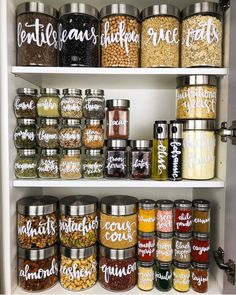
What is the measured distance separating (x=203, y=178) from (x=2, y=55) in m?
0.72

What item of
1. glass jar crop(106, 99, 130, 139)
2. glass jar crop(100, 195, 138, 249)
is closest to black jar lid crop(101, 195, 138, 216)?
glass jar crop(100, 195, 138, 249)

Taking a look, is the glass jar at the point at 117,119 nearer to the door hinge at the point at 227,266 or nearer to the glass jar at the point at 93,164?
the glass jar at the point at 93,164

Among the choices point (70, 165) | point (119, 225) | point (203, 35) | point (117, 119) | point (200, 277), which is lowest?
point (200, 277)

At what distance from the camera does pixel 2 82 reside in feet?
2.44

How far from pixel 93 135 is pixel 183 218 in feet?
1.31

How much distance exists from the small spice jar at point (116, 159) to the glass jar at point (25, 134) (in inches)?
9.9

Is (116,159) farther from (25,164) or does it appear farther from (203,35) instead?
(203,35)

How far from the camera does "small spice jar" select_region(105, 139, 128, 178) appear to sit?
0.80 metres

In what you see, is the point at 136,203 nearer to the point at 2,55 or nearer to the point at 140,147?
the point at 140,147

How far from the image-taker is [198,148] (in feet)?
2.58

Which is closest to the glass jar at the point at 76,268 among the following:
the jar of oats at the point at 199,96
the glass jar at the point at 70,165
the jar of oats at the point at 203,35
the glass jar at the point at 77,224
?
the glass jar at the point at 77,224

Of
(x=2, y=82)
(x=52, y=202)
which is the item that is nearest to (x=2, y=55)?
(x=2, y=82)

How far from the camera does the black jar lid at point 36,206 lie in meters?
0.78

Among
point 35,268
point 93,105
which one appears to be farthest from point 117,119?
point 35,268
